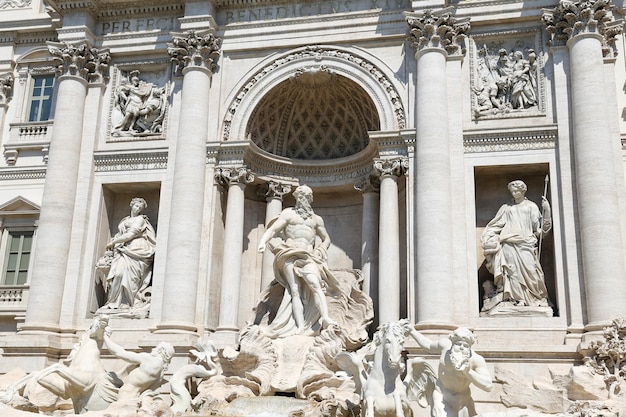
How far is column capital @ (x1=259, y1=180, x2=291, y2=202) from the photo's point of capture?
2075 cm

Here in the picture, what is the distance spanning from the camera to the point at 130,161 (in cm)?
2055

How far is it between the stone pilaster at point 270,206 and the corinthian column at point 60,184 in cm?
540

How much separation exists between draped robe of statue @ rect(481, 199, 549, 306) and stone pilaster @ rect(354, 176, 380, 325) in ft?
10.1

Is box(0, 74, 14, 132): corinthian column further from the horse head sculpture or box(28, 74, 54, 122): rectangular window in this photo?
the horse head sculpture

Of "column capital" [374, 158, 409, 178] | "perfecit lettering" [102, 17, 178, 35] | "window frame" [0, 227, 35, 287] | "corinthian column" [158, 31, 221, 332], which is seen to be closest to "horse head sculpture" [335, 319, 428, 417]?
"column capital" [374, 158, 409, 178]

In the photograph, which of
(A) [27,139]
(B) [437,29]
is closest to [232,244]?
(B) [437,29]

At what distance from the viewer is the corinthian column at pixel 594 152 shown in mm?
16172

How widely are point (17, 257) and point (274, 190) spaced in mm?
8120

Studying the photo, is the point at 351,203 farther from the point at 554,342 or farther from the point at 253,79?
the point at 554,342

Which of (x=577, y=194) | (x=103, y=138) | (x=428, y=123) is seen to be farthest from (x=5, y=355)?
(x=577, y=194)

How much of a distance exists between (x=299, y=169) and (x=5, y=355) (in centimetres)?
942

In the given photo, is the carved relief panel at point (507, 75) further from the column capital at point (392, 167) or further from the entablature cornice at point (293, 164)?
the entablature cornice at point (293, 164)

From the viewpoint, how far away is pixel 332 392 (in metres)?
15.1

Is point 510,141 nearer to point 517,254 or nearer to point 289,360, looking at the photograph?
point 517,254
